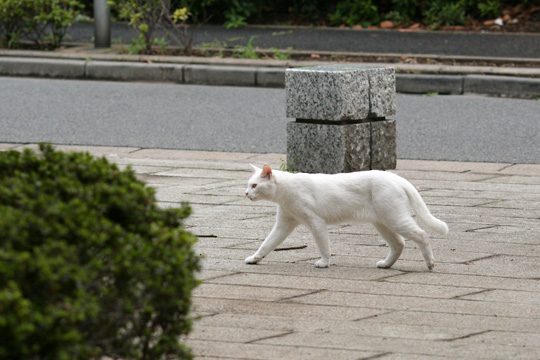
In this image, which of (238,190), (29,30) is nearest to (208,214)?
(238,190)

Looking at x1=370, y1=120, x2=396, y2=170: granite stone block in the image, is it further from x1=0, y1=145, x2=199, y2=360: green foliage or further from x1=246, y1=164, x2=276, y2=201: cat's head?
x1=0, y1=145, x2=199, y2=360: green foliage

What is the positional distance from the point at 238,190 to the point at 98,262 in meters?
4.76

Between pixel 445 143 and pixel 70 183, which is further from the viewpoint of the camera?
pixel 445 143

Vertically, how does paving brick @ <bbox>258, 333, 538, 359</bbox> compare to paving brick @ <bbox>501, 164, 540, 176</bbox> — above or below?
above

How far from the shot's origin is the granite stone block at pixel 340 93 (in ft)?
26.5

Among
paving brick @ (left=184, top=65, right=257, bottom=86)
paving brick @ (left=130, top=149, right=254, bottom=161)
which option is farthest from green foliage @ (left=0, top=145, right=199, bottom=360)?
paving brick @ (left=184, top=65, right=257, bottom=86)

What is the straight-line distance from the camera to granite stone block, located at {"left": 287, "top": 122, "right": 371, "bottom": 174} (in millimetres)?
8109

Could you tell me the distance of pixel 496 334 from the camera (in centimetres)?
476

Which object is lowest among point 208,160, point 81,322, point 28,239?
point 208,160

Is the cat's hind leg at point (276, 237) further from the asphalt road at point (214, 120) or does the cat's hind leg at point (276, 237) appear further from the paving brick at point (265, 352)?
the asphalt road at point (214, 120)

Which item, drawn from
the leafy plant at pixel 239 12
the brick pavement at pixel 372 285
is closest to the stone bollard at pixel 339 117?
the brick pavement at pixel 372 285

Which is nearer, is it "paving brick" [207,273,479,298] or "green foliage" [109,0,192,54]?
"paving brick" [207,273,479,298]

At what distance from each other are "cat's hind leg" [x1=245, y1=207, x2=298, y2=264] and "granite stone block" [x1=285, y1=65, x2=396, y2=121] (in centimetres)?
217

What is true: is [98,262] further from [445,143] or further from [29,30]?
[29,30]
